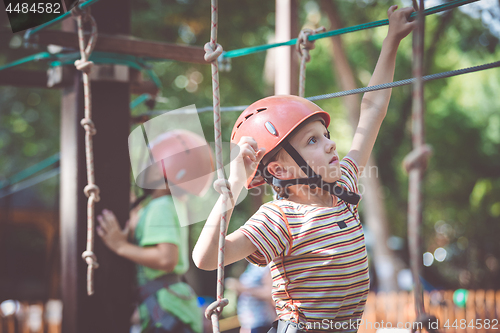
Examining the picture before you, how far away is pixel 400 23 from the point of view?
2.09 meters

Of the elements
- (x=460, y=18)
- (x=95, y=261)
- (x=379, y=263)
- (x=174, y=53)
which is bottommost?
(x=379, y=263)

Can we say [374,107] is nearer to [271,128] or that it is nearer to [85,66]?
[271,128]

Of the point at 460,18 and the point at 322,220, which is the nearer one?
the point at 322,220

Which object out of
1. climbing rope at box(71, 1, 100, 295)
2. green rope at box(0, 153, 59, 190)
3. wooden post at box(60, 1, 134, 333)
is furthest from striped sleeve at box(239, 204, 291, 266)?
green rope at box(0, 153, 59, 190)

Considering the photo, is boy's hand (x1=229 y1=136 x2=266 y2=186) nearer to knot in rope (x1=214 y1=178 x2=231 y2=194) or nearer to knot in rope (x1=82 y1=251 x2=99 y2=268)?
knot in rope (x1=214 y1=178 x2=231 y2=194)

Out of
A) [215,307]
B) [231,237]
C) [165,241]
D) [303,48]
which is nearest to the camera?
[215,307]

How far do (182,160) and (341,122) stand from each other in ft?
39.1

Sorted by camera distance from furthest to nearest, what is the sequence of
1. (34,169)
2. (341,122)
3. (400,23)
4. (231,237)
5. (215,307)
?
(341,122)
(34,169)
(400,23)
(231,237)
(215,307)

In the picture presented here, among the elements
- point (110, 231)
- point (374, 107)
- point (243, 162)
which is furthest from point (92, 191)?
point (374, 107)

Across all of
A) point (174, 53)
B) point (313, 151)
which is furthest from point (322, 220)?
point (174, 53)

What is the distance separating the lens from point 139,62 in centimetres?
283

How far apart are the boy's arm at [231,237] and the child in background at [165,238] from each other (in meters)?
1.11

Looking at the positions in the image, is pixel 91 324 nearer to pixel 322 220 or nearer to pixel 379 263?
pixel 322 220

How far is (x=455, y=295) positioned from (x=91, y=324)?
753 centimetres
